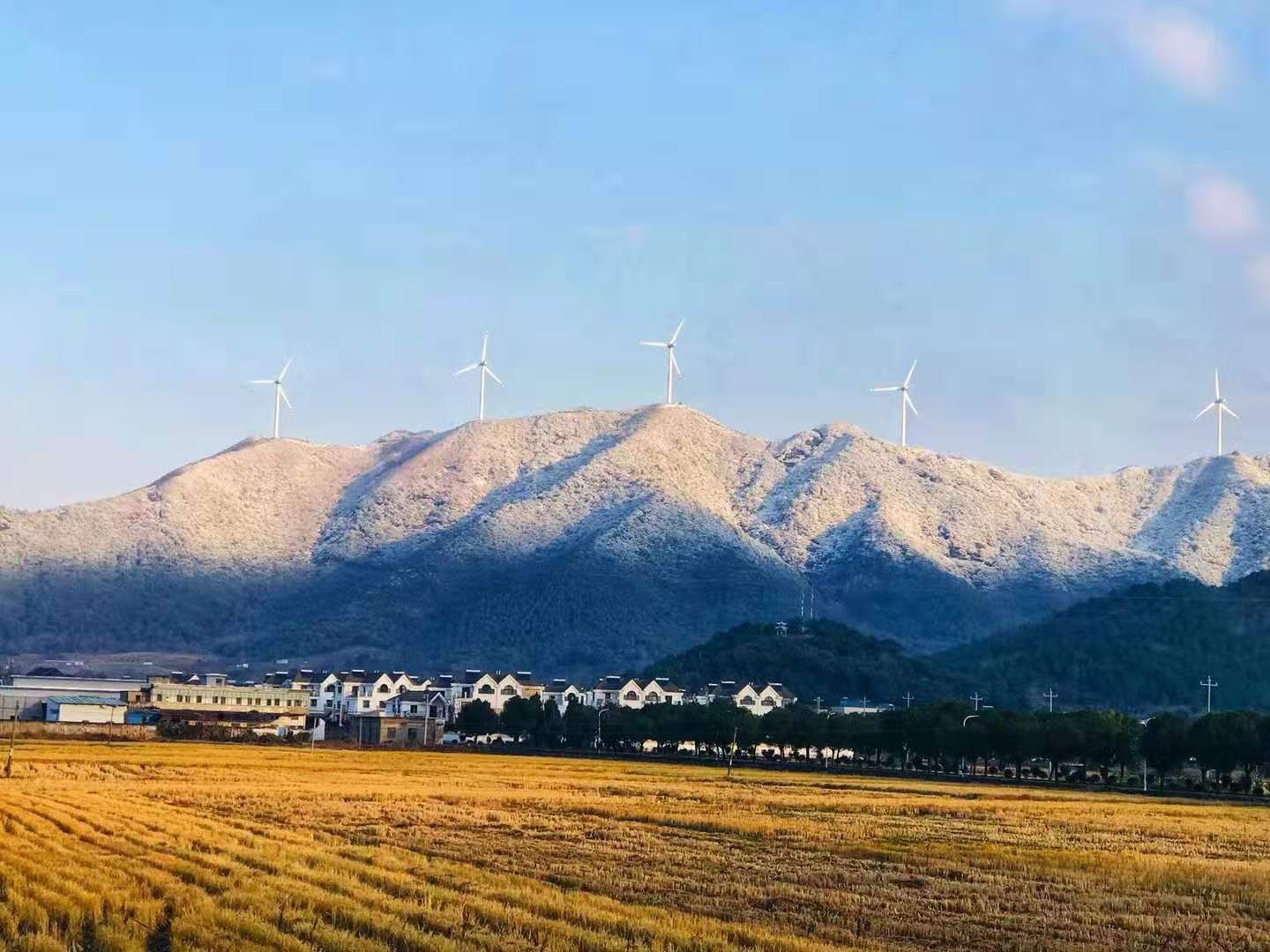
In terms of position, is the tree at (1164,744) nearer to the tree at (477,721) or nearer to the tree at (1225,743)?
the tree at (1225,743)

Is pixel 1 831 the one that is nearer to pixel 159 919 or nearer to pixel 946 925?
pixel 159 919

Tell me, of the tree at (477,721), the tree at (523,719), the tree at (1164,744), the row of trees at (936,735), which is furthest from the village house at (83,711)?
the tree at (1164,744)

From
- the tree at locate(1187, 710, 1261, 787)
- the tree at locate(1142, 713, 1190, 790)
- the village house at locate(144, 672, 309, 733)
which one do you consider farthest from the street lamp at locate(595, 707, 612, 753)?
the tree at locate(1187, 710, 1261, 787)

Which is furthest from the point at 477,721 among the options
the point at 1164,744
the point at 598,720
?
the point at 1164,744

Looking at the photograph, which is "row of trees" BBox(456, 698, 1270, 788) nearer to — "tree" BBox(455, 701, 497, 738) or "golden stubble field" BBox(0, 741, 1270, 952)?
"tree" BBox(455, 701, 497, 738)

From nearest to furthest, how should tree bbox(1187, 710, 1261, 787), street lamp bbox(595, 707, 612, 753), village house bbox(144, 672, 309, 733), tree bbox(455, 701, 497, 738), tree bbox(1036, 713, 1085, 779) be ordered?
tree bbox(1187, 710, 1261, 787) → tree bbox(1036, 713, 1085, 779) → street lamp bbox(595, 707, 612, 753) → village house bbox(144, 672, 309, 733) → tree bbox(455, 701, 497, 738)

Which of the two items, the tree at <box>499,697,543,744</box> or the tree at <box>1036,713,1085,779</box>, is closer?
the tree at <box>1036,713,1085,779</box>
